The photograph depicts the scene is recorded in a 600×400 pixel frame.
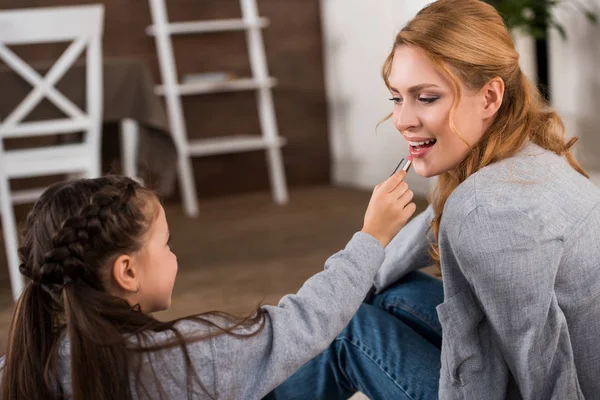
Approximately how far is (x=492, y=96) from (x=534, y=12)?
2.26 meters

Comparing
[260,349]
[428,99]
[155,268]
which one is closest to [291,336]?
[260,349]

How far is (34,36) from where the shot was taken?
2.73 metres

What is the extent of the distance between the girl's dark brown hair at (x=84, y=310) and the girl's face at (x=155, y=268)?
0.05 ft

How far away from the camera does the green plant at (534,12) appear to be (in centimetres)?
310

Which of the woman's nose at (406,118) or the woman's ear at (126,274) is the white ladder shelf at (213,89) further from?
the woman's ear at (126,274)

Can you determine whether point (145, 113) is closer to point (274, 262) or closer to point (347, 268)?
point (274, 262)

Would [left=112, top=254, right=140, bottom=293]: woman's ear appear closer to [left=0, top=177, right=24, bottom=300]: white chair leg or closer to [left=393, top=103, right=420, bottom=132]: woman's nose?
[left=393, top=103, right=420, bottom=132]: woman's nose

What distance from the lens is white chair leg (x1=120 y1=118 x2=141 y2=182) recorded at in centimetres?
319

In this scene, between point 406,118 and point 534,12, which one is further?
point 534,12

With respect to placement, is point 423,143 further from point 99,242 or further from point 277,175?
point 277,175

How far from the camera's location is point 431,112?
114 centimetres

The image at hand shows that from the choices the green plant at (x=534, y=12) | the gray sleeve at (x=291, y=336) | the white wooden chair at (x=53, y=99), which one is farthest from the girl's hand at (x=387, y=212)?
the green plant at (x=534, y=12)

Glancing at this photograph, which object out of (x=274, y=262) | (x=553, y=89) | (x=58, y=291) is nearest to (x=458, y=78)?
(x=58, y=291)

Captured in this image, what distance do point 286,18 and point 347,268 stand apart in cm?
375
